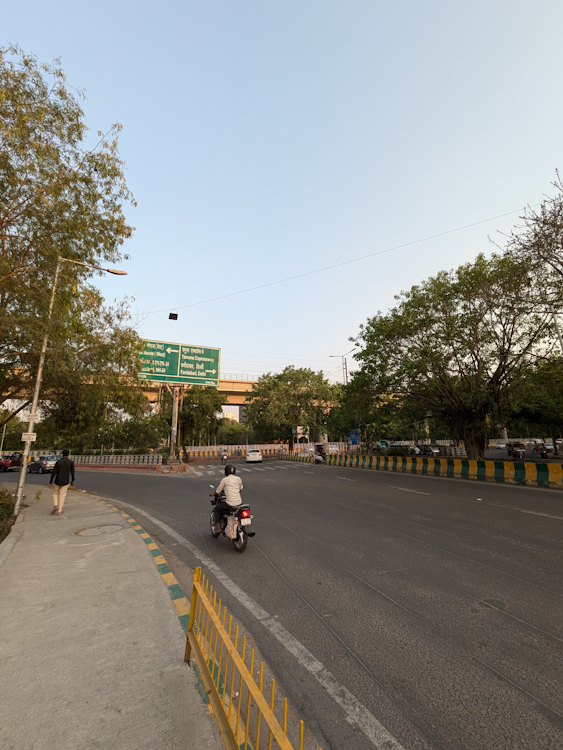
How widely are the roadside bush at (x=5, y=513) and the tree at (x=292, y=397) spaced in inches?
1464

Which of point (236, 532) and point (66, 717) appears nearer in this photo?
point (66, 717)

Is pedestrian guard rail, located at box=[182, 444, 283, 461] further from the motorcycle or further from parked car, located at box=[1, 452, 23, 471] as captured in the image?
the motorcycle

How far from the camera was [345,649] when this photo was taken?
11.4 feet

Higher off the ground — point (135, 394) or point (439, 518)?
point (135, 394)

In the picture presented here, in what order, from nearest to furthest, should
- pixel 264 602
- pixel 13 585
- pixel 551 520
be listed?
pixel 264 602
pixel 13 585
pixel 551 520

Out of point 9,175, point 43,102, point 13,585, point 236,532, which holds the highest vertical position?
point 43,102

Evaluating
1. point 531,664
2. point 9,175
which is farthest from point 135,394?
point 531,664

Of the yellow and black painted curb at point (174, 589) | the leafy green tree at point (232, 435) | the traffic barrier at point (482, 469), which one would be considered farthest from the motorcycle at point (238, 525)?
the leafy green tree at point (232, 435)

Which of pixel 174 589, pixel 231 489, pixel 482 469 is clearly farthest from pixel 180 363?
pixel 174 589

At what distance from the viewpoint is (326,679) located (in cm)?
305

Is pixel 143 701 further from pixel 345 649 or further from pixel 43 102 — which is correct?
pixel 43 102

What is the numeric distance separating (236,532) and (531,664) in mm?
4643

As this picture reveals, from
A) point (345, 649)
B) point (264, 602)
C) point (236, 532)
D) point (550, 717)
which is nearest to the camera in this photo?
point (550, 717)

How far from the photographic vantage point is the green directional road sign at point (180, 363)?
24844 millimetres
